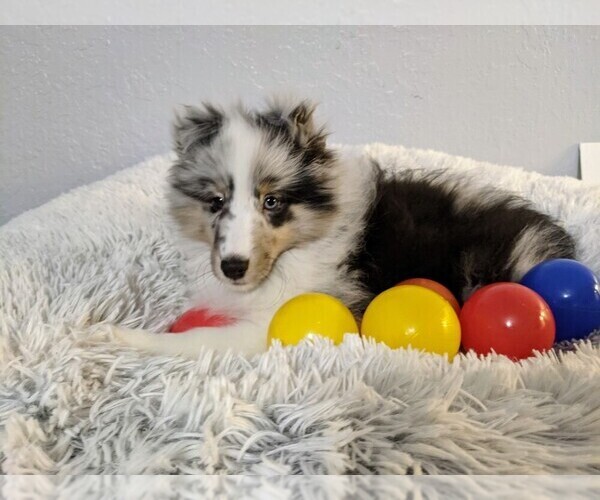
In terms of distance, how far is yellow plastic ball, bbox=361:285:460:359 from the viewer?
1.14m

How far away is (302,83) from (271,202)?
281 mm

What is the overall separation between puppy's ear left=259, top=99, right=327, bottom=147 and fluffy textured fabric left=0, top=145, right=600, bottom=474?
0.53 metres

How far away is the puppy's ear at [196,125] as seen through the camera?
4.55ft

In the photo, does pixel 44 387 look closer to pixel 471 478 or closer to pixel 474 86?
pixel 471 478

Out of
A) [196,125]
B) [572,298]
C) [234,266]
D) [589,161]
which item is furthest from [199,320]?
[589,161]

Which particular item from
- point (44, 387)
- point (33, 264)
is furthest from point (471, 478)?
point (33, 264)

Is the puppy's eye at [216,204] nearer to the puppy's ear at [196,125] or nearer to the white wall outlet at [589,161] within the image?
the puppy's ear at [196,125]

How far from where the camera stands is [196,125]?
1399 millimetres

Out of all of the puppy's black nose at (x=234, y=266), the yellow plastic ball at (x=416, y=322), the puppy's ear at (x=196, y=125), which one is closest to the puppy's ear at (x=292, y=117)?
the puppy's ear at (x=196, y=125)

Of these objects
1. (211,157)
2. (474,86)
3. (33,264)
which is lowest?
(33,264)

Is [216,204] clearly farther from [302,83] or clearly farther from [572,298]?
[572,298]

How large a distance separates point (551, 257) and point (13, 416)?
1190 mm

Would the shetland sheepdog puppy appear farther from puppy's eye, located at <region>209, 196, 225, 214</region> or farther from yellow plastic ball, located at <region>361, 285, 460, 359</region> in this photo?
yellow plastic ball, located at <region>361, 285, 460, 359</region>

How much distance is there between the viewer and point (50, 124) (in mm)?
1361
